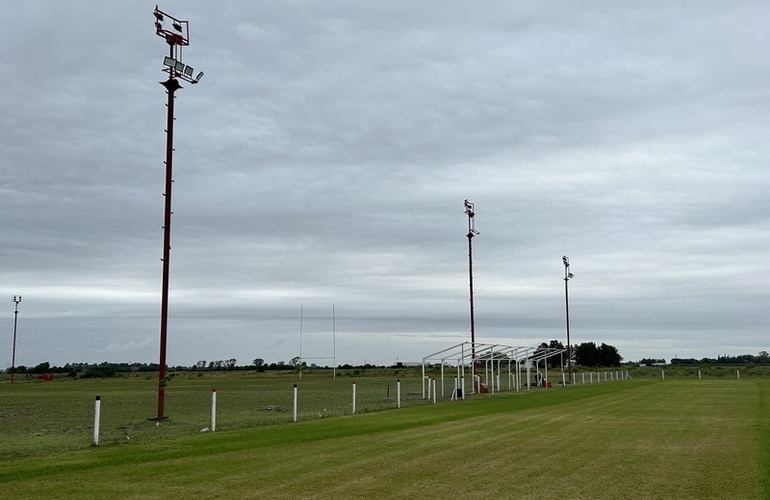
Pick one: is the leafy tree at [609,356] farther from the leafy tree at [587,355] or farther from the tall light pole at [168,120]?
the tall light pole at [168,120]

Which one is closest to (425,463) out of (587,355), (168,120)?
(168,120)

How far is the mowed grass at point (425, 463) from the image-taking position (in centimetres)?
1018

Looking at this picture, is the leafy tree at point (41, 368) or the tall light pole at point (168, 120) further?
the leafy tree at point (41, 368)

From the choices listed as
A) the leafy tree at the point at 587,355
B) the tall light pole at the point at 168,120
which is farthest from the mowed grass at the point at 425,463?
the leafy tree at the point at 587,355

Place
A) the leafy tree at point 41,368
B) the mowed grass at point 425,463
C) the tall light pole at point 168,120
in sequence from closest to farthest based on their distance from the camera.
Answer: the mowed grass at point 425,463 → the tall light pole at point 168,120 → the leafy tree at point 41,368

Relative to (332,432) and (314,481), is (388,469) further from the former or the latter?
(332,432)

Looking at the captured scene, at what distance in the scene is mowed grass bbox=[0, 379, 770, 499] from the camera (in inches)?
401

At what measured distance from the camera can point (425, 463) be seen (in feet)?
41.3

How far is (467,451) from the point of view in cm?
1412

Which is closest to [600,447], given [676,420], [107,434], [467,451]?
[467,451]

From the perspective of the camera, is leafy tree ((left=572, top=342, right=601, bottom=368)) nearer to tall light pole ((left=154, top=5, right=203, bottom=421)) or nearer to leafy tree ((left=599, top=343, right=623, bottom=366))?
leafy tree ((left=599, top=343, right=623, bottom=366))

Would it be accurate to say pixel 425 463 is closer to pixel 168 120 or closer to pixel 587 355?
pixel 168 120

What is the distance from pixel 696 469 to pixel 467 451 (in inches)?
154

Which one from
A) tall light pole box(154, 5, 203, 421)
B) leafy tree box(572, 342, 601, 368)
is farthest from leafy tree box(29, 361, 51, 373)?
tall light pole box(154, 5, 203, 421)
